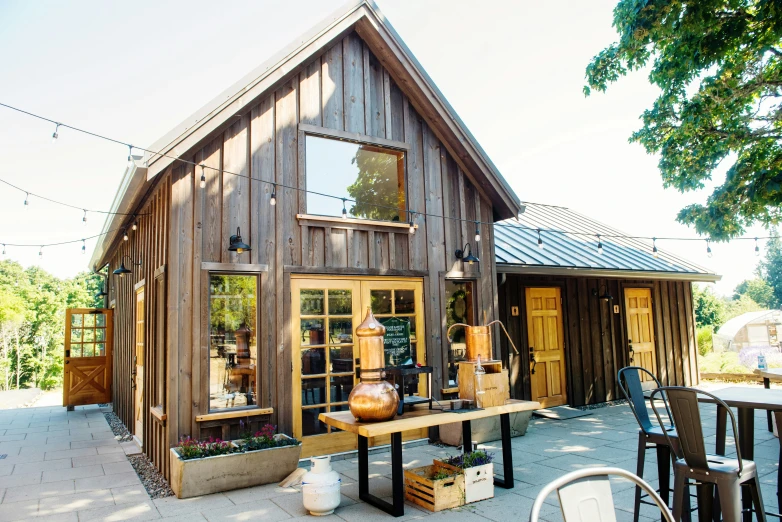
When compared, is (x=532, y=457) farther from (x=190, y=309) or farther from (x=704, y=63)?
(x=704, y=63)

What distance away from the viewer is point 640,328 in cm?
1062

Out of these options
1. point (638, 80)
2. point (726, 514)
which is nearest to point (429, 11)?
point (638, 80)

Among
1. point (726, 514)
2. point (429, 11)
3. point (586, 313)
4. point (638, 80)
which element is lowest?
point (726, 514)

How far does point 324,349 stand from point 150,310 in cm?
219

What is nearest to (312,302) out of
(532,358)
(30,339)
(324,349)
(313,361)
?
(324,349)

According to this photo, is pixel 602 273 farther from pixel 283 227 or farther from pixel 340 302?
pixel 283 227

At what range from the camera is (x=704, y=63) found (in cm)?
711

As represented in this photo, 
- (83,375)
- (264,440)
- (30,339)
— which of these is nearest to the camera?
(264,440)

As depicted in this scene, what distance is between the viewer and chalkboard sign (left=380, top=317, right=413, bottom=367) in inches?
242

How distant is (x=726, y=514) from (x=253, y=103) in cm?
551

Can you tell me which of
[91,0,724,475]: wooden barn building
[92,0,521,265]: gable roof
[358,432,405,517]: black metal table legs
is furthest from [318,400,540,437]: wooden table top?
[92,0,521,265]: gable roof

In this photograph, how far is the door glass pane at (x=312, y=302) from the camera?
5996mm

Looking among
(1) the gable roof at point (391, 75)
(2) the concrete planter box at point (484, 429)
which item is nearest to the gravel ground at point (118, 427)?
(1) the gable roof at point (391, 75)

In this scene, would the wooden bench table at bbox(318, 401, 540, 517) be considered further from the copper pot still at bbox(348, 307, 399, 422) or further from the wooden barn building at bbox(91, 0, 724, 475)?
the wooden barn building at bbox(91, 0, 724, 475)
